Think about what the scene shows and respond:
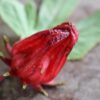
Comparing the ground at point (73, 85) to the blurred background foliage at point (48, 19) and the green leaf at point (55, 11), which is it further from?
the green leaf at point (55, 11)

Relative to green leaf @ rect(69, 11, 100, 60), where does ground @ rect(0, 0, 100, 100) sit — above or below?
below

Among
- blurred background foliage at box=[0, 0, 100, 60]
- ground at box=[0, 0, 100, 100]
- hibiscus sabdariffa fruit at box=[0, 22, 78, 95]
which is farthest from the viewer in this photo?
blurred background foliage at box=[0, 0, 100, 60]

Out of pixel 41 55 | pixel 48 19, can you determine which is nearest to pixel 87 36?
pixel 48 19

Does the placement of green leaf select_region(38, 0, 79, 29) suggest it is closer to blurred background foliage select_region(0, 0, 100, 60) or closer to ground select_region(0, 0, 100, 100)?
blurred background foliage select_region(0, 0, 100, 60)

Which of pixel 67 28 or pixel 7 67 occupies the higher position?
pixel 67 28

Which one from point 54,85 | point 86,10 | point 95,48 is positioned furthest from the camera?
point 86,10

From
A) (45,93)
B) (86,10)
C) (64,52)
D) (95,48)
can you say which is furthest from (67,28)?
(86,10)

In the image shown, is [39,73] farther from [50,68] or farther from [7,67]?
[7,67]

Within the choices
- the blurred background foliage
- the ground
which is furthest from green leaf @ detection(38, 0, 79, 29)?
the ground
